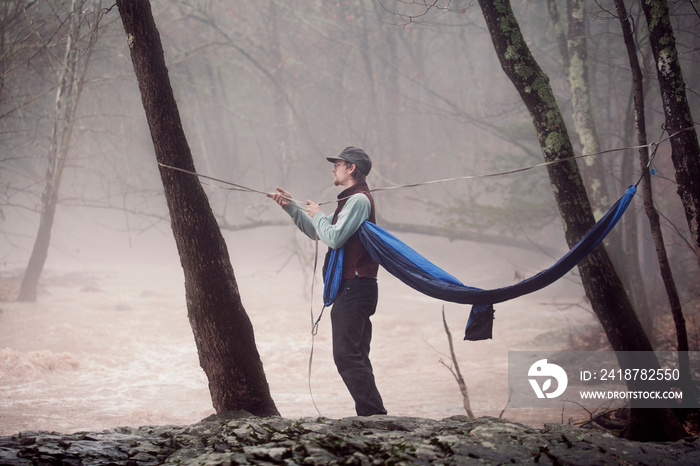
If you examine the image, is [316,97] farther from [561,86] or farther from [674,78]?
[674,78]

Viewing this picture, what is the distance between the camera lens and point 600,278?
3.51 metres

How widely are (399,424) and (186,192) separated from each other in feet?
6.24

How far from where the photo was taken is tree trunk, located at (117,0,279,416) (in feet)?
10.2

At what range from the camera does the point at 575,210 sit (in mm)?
3570

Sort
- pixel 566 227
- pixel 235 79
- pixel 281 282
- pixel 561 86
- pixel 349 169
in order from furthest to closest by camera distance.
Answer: pixel 235 79, pixel 281 282, pixel 561 86, pixel 566 227, pixel 349 169

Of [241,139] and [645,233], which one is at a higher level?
[241,139]

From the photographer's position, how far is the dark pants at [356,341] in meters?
2.97

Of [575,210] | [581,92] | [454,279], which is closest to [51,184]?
[454,279]

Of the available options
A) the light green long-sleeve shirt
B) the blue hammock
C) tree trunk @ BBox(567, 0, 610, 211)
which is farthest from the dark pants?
tree trunk @ BBox(567, 0, 610, 211)

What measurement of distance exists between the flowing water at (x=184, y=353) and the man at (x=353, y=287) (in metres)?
1.58

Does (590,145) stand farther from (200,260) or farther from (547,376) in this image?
(200,260)

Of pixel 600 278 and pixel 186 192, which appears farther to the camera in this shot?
pixel 600 278


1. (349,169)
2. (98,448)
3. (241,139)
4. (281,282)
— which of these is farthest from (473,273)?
(98,448)

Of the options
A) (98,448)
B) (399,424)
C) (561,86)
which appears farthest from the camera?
(561,86)
